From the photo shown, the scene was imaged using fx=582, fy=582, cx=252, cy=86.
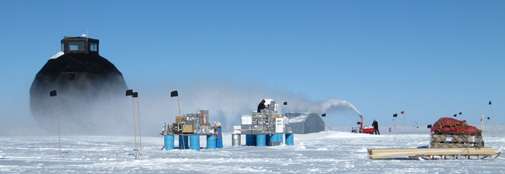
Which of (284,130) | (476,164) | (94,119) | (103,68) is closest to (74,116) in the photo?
(94,119)

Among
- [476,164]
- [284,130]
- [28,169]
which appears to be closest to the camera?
[28,169]

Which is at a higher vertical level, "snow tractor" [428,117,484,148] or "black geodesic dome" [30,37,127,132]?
"black geodesic dome" [30,37,127,132]

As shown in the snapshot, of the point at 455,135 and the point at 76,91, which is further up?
the point at 76,91

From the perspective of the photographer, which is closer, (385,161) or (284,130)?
(385,161)

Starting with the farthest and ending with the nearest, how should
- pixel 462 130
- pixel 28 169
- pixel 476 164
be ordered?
pixel 462 130 < pixel 476 164 < pixel 28 169

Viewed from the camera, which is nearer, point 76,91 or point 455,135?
point 455,135

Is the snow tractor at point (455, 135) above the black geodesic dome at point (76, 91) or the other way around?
the other way around

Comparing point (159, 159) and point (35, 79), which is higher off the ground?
point (35, 79)

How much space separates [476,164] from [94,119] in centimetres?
3513

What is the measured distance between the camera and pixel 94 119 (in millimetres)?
47031

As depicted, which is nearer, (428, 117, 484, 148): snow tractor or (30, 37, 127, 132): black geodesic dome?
(428, 117, 484, 148): snow tractor

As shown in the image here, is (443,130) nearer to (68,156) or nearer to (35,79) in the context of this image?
(68,156)

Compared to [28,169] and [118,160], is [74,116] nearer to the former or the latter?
[118,160]

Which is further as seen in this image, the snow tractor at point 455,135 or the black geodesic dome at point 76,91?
the black geodesic dome at point 76,91
